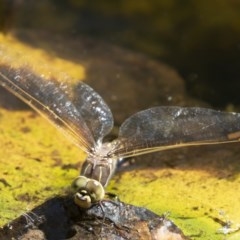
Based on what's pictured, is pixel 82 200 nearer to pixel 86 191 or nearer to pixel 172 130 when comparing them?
pixel 86 191

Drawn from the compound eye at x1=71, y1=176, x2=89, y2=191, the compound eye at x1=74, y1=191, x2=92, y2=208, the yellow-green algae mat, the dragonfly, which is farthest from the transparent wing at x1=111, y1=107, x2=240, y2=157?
the compound eye at x1=74, y1=191, x2=92, y2=208

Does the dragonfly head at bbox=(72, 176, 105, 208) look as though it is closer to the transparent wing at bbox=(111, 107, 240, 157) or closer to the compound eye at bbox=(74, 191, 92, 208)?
the compound eye at bbox=(74, 191, 92, 208)

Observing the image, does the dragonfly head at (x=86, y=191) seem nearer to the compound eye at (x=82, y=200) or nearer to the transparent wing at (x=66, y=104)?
the compound eye at (x=82, y=200)

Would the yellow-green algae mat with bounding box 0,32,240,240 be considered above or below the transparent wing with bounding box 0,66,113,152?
below

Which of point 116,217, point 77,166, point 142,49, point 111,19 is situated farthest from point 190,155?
point 111,19

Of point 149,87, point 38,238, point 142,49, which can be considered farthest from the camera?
point 142,49

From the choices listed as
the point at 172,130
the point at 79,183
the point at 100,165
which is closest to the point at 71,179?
the point at 100,165

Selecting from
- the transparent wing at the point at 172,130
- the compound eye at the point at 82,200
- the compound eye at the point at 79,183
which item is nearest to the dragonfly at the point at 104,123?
the transparent wing at the point at 172,130

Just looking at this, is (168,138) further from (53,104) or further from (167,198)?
(53,104)
